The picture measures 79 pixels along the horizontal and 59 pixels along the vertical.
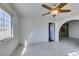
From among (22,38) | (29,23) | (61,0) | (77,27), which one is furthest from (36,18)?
(61,0)

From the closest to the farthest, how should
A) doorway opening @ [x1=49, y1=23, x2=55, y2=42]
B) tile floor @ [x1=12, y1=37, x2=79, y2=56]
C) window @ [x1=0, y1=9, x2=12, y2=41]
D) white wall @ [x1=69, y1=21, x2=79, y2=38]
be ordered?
1. window @ [x1=0, y1=9, x2=12, y2=41]
2. tile floor @ [x1=12, y1=37, x2=79, y2=56]
3. doorway opening @ [x1=49, y1=23, x2=55, y2=42]
4. white wall @ [x1=69, y1=21, x2=79, y2=38]

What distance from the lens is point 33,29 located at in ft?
29.6

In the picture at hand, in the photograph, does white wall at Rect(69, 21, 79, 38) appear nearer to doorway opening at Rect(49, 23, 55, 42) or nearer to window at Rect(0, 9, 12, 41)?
doorway opening at Rect(49, 23, 55, 42)

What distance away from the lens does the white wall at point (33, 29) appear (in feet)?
29.0

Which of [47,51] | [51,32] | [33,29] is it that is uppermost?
[33,29]

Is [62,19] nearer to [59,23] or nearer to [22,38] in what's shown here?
[59,23]

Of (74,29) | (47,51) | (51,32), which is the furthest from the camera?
(74,29)

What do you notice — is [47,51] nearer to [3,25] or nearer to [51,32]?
[3,25]

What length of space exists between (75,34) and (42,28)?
5985 mm

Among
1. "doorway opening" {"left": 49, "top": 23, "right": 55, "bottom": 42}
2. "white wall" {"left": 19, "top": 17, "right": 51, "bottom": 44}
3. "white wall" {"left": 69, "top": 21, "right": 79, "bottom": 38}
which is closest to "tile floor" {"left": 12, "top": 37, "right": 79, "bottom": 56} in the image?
"white wall" {"left": 19, "top": 17, "right": 51, "bottom": 44}

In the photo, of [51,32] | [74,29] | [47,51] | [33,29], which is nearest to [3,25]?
[47,51]

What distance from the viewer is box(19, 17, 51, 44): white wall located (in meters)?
8.83

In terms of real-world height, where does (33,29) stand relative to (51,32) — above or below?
above

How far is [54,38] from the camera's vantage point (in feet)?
32.1
